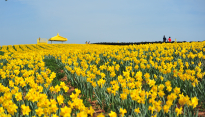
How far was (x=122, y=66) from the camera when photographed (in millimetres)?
8289

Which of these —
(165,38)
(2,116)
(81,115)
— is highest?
(165,38)

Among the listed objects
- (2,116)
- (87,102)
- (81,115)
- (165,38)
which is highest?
(165,38)

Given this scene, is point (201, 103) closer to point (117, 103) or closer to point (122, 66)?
point (117, 103)

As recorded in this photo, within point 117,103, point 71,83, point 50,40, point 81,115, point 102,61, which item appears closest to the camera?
point 81,115

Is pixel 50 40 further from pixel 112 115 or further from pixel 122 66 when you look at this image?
pixel 112 115

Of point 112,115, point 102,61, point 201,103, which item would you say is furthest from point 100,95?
point 102,61

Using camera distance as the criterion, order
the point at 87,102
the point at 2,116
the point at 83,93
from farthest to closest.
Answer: the point at 83,93
the point at 87,102
the point at 2,116

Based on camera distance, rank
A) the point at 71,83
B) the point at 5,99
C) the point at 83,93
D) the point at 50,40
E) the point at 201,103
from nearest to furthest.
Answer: the point at 5,99 → the point at 201,103 → the point at 83,93 → the point at 71,83 → the point at 50,40

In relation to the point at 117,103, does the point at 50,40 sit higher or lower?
higher

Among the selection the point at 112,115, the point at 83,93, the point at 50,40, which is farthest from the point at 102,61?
the point at 50,40

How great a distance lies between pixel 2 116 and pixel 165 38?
33.1m

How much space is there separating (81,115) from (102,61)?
7652mm

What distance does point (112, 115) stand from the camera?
2.41 meters

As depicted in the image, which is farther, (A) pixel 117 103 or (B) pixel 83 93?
(B) pixel 83 93
